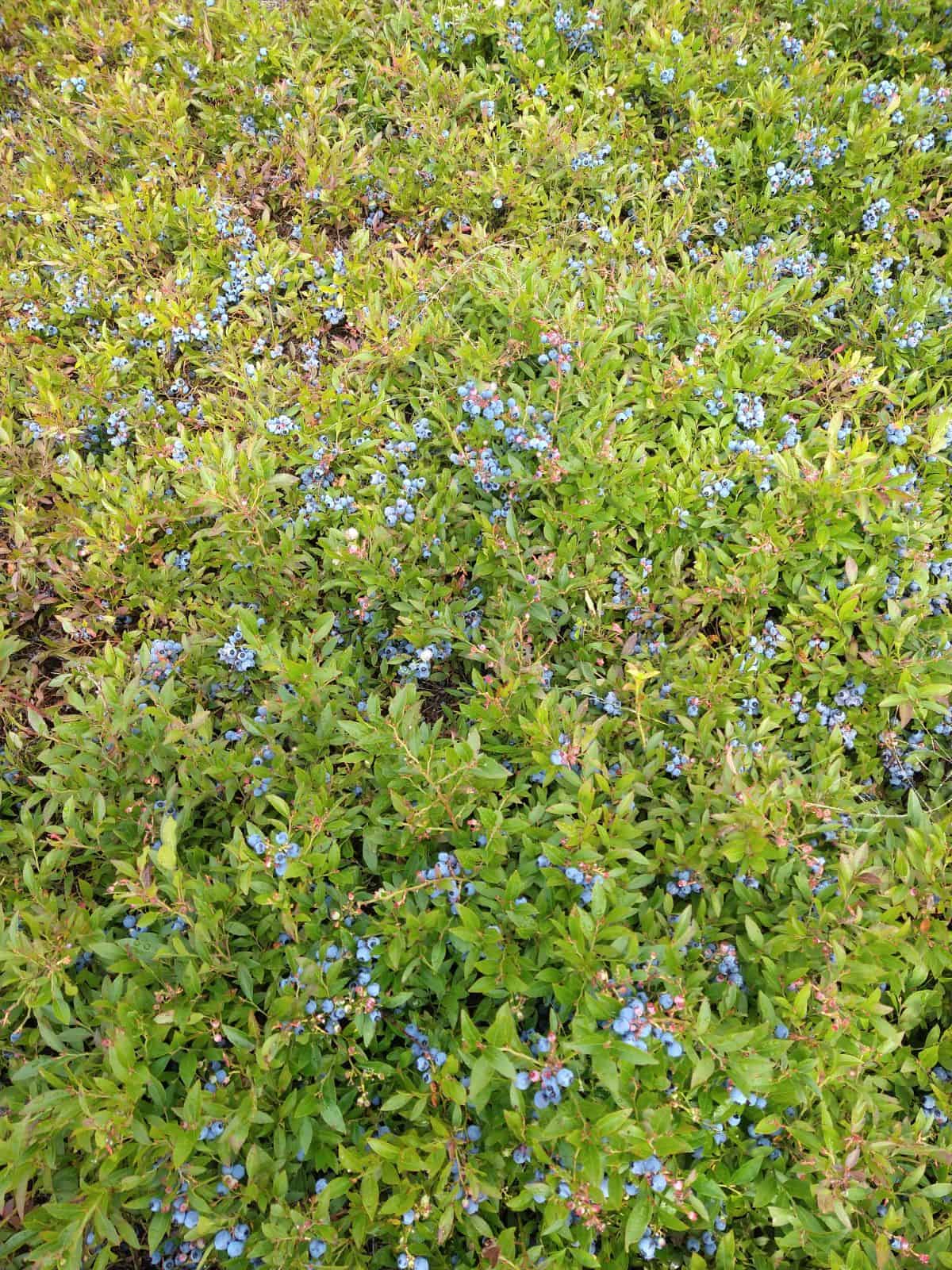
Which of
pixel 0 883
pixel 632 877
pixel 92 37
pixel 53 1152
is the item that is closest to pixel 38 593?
pixel 0 883

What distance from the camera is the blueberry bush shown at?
1.99 metres

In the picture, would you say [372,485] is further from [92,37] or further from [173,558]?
[92,37]

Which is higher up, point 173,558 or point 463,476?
point 463,476

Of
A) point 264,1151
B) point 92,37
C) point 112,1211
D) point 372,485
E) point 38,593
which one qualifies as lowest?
point 112,1211

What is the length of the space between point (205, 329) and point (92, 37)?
8.19 feet

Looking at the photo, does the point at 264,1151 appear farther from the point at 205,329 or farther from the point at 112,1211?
the point at 205,329

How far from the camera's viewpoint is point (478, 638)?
2.83 metres

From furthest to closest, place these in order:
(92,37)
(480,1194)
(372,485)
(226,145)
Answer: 1. (92,37)
2. (226,145)
3. (372,485)
4. (480,1194)

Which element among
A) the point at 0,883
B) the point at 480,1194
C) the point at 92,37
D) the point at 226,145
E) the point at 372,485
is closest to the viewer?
Result: the point at 480,1194

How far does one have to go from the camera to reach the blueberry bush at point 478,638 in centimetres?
199

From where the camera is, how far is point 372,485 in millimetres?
3062

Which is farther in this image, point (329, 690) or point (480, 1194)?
point (329, 690)

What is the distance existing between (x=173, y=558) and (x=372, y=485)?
2.78ft

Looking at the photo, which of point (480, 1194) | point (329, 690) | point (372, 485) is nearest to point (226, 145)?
point (372, 485)
